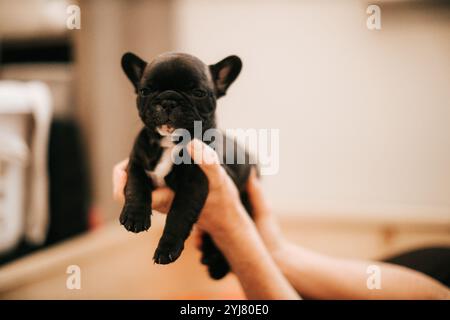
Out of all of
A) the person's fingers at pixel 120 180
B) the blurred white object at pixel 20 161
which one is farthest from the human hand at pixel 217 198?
the blurred white object at pixel 20 161

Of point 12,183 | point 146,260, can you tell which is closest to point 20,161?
point 12,183

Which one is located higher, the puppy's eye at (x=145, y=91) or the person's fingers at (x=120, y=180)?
the puppy's eye at (x=145, y=91)

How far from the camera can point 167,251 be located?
1.37ft

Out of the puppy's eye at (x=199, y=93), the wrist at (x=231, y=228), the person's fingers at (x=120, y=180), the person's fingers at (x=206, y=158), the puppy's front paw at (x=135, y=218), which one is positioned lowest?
the wrist at (x=231, y=228)

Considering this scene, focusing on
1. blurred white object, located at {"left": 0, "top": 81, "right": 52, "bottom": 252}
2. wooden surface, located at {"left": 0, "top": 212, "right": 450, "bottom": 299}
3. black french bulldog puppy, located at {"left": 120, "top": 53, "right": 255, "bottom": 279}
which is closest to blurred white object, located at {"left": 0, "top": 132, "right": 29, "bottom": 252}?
blurred white object, located at {"left": 0, "top": 81, "right": 52, "bottom": 252}

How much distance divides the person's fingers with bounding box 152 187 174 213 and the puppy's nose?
102mm

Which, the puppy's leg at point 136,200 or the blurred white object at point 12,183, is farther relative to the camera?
the blurred white object at point 12,183

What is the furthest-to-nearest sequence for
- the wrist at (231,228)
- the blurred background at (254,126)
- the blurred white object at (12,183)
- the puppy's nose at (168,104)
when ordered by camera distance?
1. the blurred white object at (12,183)
2. the blurred background at (254,126)
3. the wrist at (231,228)
4. the puppy's nose at (168,104)

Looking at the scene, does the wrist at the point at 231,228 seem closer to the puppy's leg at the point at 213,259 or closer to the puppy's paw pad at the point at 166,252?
the puppy's leg at the point at 213,259

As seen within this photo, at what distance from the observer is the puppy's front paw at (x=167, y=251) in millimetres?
416

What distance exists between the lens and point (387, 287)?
25.7 inches

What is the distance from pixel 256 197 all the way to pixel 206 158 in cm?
26

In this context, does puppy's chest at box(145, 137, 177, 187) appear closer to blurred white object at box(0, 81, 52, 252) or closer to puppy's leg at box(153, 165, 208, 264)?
puppy's leg at box(153, 165, 208, 264)
